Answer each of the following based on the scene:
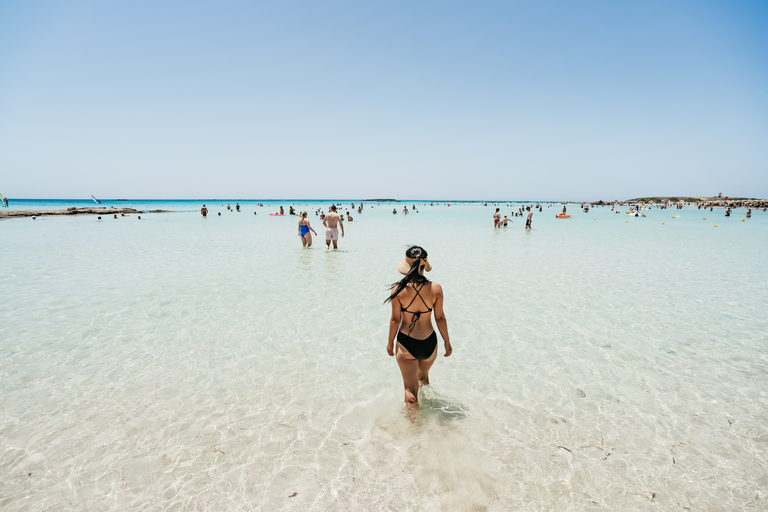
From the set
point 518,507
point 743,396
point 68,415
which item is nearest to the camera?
point 518,507

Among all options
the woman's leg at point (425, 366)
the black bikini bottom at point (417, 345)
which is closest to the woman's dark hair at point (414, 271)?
the black bikini bottom at point (417, 345)

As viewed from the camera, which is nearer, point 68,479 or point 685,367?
point 68,479

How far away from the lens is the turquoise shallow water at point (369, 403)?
307 cm

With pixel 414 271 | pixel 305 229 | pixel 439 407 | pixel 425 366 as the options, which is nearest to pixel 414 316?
pixel 414 271

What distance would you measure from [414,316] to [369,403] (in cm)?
154

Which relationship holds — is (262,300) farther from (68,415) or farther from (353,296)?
(68,415)

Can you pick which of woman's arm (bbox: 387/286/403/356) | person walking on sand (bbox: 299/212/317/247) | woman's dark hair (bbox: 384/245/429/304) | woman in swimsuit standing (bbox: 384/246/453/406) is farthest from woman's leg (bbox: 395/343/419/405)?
person walking on sand (bbox: 299/212/317/247)

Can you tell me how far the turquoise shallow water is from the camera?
3072 millimetres

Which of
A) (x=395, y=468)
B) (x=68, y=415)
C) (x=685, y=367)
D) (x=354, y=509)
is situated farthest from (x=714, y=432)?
(x=68, y=415)

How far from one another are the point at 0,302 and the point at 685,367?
1446 centimetres

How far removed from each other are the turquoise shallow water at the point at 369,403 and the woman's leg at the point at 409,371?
0.84 feet

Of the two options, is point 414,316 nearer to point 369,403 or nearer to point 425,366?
point 425,366

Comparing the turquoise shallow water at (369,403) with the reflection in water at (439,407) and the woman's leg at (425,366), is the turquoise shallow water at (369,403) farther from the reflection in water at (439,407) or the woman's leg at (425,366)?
the woman's leg at (425,366)

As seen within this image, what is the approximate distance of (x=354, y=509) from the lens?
289 cm
